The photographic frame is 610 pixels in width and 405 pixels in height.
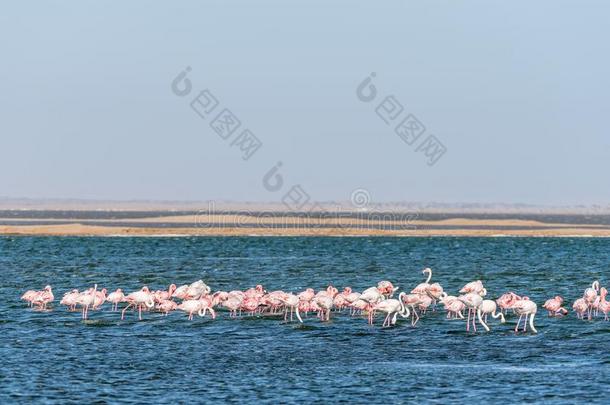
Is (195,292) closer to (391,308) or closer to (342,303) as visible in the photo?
(342,303)

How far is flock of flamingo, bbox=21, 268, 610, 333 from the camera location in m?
34.4

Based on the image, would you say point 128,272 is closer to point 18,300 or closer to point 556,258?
point 18,300

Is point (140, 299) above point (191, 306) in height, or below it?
above

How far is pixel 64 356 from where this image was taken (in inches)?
1118

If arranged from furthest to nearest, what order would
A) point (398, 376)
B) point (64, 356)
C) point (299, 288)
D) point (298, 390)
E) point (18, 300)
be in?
point (299, 288) → point (18, 300) → point (64, 356) → point (398, 376) → point (298, 390)

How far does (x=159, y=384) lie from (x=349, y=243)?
84980 mm

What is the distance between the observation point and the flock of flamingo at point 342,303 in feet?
113

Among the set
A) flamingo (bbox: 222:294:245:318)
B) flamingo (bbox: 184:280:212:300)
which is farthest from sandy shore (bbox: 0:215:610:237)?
flamingo (bbox: 222:294:245:318)

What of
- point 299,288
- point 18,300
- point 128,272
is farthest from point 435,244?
point 18,300

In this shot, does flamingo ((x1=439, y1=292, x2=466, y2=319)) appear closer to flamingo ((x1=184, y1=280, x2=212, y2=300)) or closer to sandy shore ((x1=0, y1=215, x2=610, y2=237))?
Result: flamingo ((x1=184, y1=280, x2=212, y2=300))

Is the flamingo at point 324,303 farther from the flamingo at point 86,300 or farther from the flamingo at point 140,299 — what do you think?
the flamingo at point 86,300

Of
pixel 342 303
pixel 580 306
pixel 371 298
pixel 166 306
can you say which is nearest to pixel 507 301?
pixel 580 306

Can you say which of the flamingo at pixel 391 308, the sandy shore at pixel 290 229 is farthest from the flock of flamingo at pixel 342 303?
the sandy shore at pixel 290 229

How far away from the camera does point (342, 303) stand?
3775 cm
